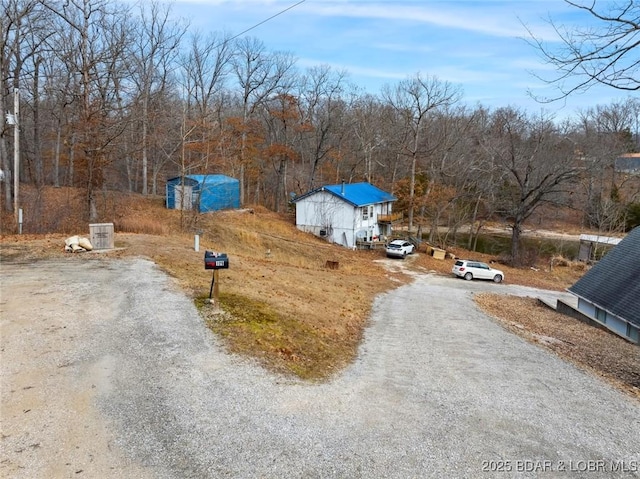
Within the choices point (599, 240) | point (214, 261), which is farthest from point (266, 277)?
point (599, 240)

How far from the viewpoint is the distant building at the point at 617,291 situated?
15359 mm

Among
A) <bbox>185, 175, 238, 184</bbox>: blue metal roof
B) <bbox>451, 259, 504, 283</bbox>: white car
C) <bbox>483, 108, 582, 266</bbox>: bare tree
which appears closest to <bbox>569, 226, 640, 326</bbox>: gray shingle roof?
<bbox>451, 259, 504, 283</bbox>: white car

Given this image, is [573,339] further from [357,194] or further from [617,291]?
[357,194]

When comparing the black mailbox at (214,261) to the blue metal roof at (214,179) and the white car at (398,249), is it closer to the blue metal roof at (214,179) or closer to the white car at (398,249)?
the blue metal roof at (214,179)

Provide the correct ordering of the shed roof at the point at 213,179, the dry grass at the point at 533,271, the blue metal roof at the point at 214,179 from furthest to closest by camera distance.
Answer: the blue metal roof at the point at 214,179, the shed roof at the point at 213,179, the dry grass at the point at 533,271

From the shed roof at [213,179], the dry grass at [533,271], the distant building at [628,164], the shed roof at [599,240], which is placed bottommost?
the dry grass at [533,271]

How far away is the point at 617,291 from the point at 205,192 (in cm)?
2800

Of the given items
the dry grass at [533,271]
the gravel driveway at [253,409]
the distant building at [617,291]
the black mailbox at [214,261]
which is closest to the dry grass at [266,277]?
the dry grass at [533,271]

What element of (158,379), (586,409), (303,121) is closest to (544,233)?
(303,121)

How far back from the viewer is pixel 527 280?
2992cm

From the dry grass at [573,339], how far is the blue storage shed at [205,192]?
21083mm

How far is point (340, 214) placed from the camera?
3725 cm

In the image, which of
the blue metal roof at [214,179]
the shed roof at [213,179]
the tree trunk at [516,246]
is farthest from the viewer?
the tree trunk at [516,246]

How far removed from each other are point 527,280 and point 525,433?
26077mm
